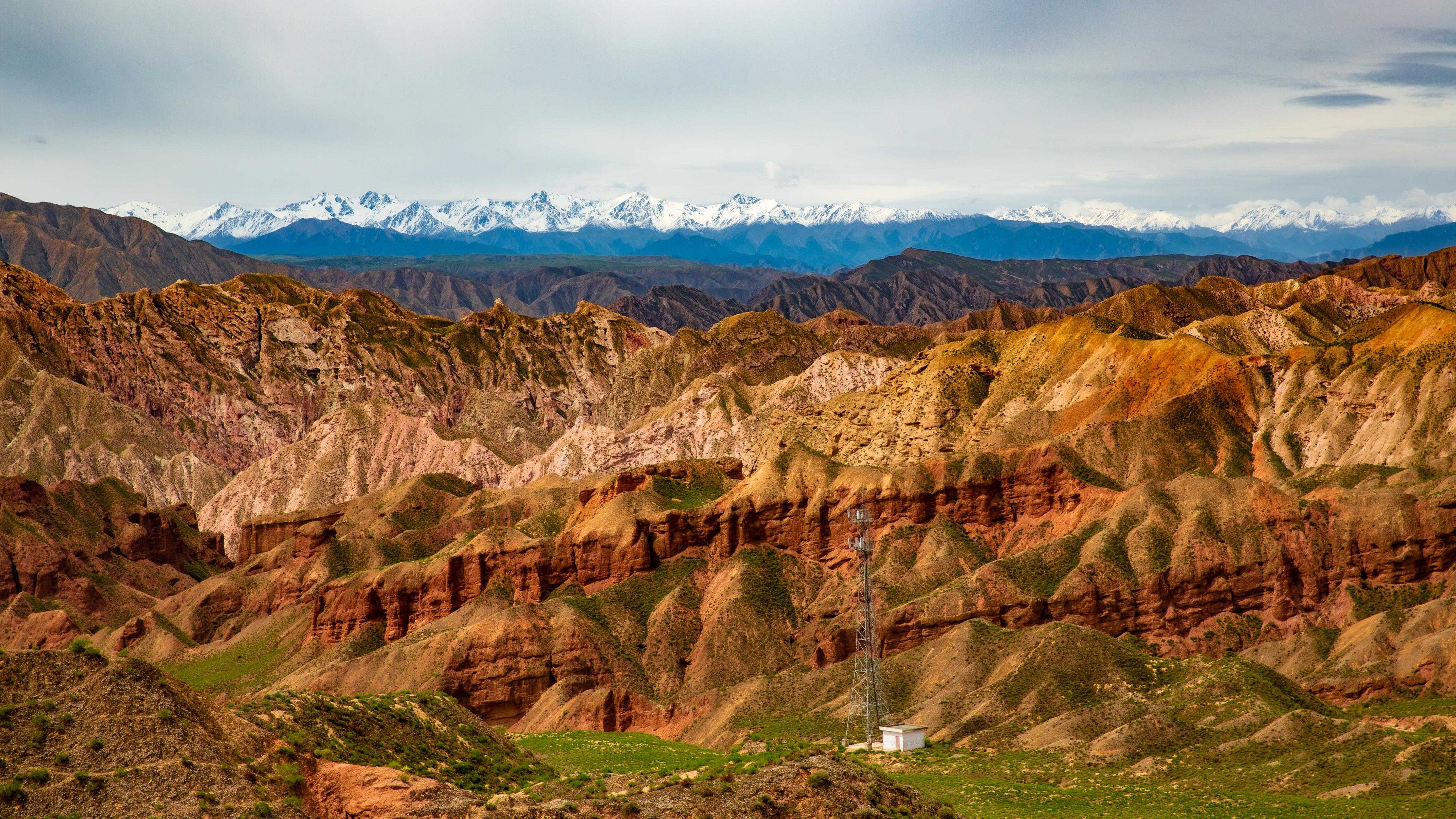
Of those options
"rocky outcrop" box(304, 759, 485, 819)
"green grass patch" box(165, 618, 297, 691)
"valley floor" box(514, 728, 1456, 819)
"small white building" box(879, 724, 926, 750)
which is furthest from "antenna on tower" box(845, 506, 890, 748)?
"green grass patch" box(165, 618, 297, 691)

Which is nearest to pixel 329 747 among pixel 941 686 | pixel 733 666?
pixel 941 686

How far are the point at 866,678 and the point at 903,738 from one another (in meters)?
4.93

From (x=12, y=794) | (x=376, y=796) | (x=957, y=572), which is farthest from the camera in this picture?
(x=957, y=572)

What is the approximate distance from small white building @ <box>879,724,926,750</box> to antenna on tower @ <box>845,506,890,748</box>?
1.25 m

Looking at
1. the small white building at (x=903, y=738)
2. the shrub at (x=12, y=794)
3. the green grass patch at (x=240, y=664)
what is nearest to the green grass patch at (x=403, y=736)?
the shrub at (x=12, y=794)

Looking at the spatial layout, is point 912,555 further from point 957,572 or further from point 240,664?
point 240,664

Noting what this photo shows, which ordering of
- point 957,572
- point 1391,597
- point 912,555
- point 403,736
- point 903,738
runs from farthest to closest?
point 912,555 < point 957,572 < point 1391,597 < point 903,738 < point 403,736

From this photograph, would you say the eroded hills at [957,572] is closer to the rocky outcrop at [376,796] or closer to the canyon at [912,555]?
the canyon at [912,555]

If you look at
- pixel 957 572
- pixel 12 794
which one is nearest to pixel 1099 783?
pixel 957 572

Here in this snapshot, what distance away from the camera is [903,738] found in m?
92.0

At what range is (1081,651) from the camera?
102500 mm

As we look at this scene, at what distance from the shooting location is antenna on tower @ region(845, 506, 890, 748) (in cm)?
9644

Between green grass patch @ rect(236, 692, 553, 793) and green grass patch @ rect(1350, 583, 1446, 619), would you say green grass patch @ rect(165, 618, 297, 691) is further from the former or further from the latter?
green grass patch @ rect(1350, 583, 1446, 619)

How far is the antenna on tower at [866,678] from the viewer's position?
96.4m
